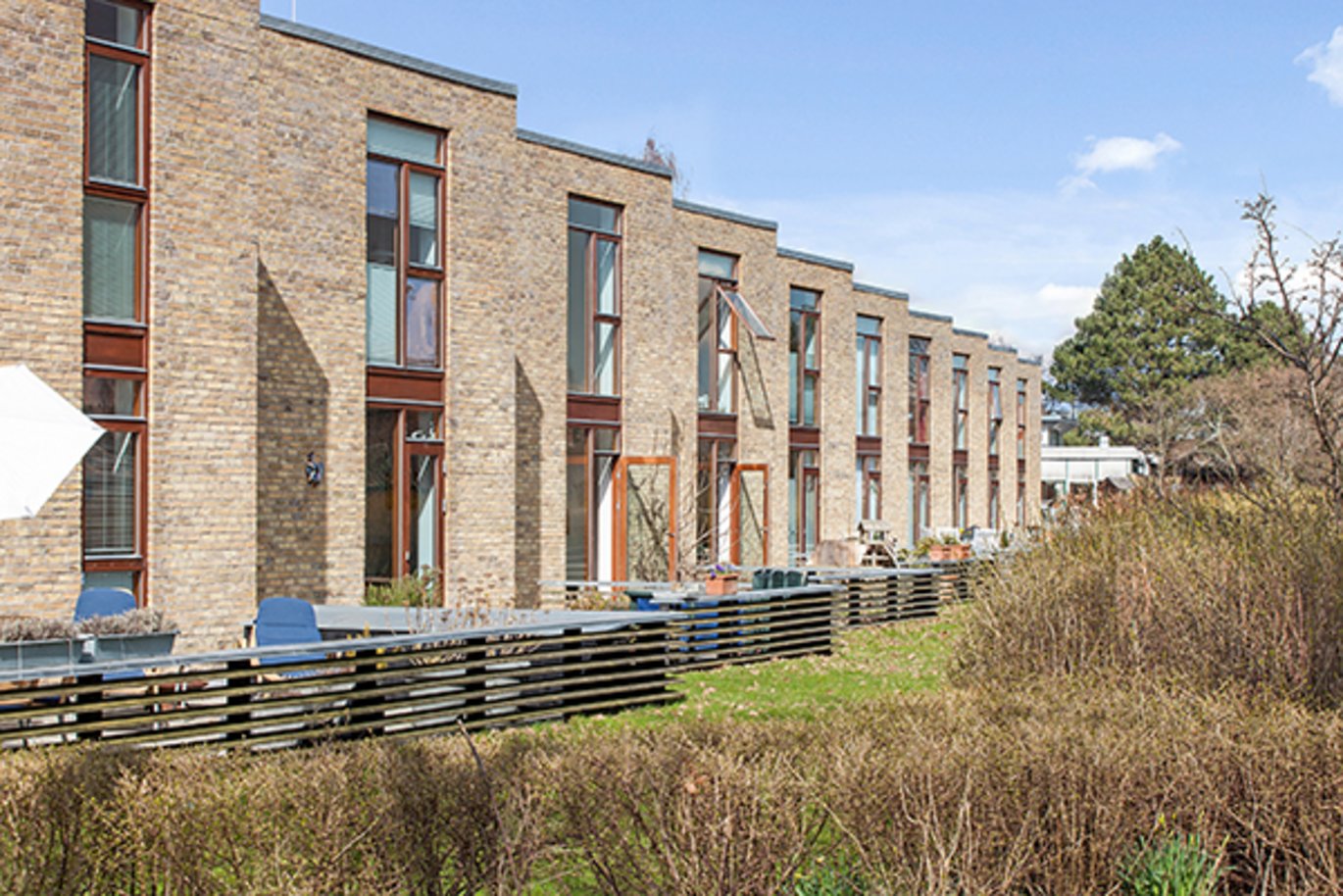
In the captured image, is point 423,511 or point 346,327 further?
point 423,511

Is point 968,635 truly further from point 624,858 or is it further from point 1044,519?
point 624,858

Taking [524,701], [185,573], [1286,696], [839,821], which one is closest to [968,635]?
[1286,696]

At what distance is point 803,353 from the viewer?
3017 cm

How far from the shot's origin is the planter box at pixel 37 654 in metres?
9.86

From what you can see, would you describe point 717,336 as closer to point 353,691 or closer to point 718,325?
point 718,325

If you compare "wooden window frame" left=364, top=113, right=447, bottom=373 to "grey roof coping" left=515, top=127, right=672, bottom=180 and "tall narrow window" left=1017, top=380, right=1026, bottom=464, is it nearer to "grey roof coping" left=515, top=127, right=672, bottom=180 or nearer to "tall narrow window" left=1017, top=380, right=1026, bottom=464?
"grey roof coping" left=515, top=127, right=672, bottom=180

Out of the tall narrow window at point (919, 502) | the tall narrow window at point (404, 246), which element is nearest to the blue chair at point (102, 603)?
the tall narrow window at point (404, 246)

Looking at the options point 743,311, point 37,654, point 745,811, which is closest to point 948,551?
point 743,311

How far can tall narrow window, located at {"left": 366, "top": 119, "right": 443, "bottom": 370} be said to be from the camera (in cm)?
1739

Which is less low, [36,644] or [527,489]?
[527,489]

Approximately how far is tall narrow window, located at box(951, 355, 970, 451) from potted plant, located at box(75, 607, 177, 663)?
31.8m

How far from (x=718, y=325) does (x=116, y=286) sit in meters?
14.4

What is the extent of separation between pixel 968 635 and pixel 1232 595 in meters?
2.40

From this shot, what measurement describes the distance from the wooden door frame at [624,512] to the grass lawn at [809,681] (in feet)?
12.2
